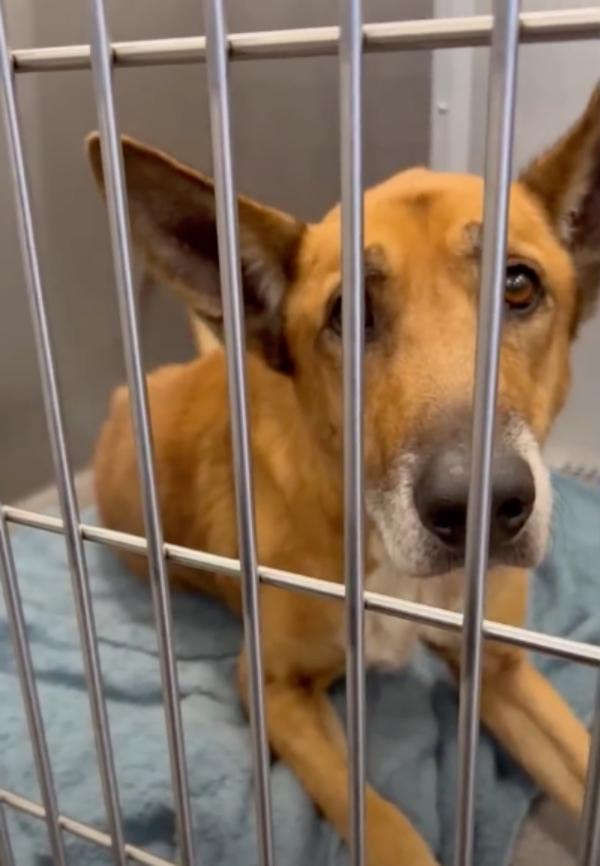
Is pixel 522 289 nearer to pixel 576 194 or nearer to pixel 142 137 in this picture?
pixel 576 194

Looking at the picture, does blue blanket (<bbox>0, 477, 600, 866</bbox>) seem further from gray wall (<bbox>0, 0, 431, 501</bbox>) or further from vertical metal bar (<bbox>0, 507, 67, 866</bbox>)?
gray wall (<bbox>0, 0, 431, 501</bbox>)

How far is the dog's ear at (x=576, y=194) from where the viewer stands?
0.72 m

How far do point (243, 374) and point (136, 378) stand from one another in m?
0.07

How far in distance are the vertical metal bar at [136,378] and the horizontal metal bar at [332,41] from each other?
0.02m

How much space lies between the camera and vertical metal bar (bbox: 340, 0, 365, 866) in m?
0.41

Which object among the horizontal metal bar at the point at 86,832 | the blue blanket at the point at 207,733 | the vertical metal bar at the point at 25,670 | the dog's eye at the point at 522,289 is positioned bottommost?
the blue blanket at the point at 207,733

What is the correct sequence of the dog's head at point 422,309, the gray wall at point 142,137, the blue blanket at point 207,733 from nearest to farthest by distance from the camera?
the dog's head at point 422,309 < the blue blanket at point 207,733 < the gray wall at point 142,137

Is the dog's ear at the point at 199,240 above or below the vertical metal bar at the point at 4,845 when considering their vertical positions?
above

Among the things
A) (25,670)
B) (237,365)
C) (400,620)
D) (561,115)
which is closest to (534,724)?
(400,620)

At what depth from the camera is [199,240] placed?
0.71 m

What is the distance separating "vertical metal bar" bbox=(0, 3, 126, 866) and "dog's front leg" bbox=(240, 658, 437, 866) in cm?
24

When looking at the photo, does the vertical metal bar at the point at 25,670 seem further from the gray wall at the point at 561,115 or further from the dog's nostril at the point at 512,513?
the gray wall at the point at 561,115

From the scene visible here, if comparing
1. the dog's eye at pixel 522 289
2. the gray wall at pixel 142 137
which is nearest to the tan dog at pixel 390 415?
the dog's eye at pixel 522 289

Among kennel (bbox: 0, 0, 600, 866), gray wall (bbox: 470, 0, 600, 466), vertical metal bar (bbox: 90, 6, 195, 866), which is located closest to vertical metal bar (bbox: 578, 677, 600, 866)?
kennel (bbox: 0, 0, 600, 866)
